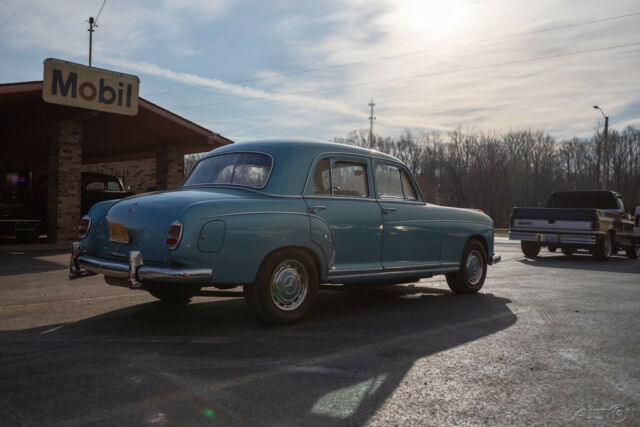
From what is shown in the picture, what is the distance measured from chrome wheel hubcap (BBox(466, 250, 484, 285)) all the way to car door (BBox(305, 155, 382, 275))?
2.22 m

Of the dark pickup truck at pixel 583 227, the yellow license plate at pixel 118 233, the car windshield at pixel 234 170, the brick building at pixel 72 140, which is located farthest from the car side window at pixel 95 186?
the yellow license plate at pixel 118 233

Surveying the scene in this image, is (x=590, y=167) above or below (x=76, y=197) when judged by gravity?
above

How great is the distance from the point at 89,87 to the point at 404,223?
10589 millimetres

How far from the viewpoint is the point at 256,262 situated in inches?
193

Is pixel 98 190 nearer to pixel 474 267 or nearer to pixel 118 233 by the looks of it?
pixel 474 267

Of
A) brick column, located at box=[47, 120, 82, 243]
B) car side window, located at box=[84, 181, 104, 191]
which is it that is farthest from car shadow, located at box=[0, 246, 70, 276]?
car side window, located at box=[84, 181, 104, 191]

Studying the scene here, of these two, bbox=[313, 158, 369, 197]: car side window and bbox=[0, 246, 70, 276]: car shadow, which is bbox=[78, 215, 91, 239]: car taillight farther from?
bbox=[0, 246, 70, 276]: car shadow

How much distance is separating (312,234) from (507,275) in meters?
6.39

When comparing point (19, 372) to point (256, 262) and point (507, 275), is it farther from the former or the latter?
point (507, 275)

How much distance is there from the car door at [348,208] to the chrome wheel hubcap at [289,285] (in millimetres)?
372

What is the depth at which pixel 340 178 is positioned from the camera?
599 centimetres

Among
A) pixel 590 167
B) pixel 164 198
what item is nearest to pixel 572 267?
pixel 164 198

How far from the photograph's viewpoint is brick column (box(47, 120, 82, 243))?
1495 cm

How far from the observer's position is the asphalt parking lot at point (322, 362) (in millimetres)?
3082
